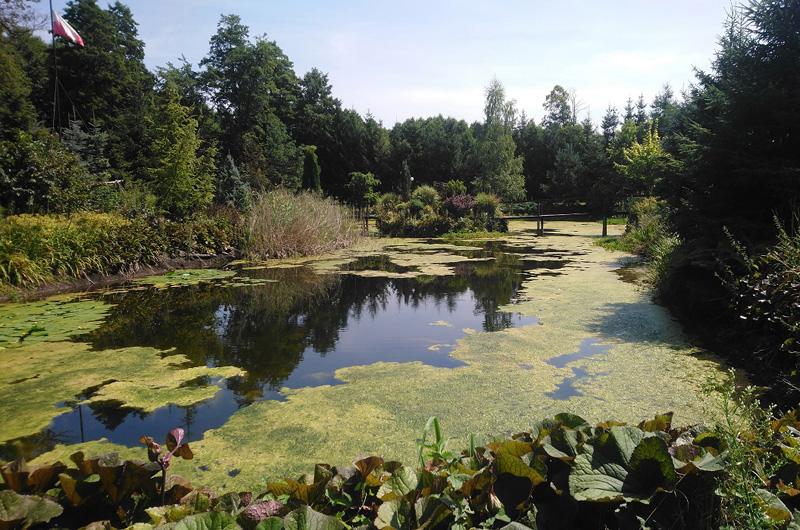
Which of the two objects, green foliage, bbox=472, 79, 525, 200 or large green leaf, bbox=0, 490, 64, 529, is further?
green foliage, bbox=472, 79, 525, 200

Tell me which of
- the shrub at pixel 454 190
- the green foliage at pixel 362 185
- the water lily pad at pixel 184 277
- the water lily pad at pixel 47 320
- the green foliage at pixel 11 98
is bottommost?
the water lily pad at pixel 47 320

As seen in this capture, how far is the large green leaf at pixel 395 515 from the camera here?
1.00 meters

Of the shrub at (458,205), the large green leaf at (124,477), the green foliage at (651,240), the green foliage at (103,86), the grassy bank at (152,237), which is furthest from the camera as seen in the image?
the green foliage at (103,86)

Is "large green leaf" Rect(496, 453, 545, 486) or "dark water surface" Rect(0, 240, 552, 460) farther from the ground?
"large green leaf" Rect(496, 453, 545, 486)

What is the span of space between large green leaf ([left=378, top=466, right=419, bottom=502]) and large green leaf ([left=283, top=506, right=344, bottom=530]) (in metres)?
0.19

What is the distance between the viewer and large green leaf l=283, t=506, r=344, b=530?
95 centimetres

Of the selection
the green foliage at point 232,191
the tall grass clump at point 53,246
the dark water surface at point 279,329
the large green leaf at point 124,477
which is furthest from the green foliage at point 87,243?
the large green leaf at point 124,477

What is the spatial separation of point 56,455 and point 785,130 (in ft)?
20.5

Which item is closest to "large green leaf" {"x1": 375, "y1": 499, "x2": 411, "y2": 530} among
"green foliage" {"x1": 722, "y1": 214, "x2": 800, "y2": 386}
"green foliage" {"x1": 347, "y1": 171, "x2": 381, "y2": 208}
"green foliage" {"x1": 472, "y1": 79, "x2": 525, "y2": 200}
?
"green foliage" {"x1": 722, "y1": 214, "x2": 800, "y2": 386}

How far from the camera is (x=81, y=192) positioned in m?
9.02

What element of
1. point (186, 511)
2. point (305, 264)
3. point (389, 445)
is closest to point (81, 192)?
point (305, 264)

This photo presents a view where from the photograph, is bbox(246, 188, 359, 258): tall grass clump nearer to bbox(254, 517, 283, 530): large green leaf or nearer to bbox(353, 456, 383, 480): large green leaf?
bbox(353, 456, 383, 480): large green leaf

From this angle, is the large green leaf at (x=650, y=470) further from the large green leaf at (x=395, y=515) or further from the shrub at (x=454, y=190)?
the shrub at (x=454, y=190)

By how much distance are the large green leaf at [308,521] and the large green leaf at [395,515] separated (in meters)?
0.09
